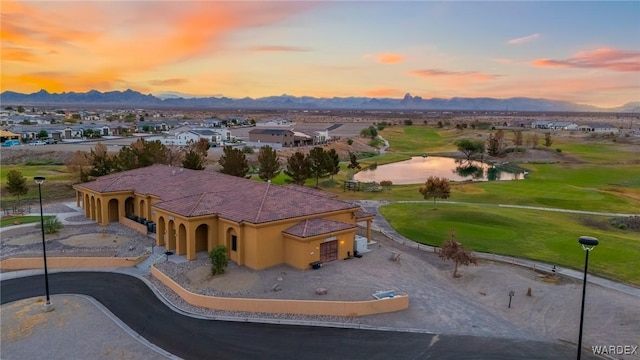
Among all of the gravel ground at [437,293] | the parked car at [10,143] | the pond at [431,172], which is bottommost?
the pond at [431,172]

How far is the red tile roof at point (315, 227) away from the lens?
2684 cm

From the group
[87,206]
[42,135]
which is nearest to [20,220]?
[87,206]

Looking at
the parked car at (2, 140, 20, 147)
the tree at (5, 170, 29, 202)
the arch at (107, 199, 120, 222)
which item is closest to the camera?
the arch at (107, 199, 120, 222)

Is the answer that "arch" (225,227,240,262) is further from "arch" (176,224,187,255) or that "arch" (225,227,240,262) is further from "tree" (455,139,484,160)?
"tree" (455,139,484,160)

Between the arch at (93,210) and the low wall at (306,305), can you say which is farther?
the arch at (93,210)

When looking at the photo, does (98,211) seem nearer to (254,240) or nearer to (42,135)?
(254,240)

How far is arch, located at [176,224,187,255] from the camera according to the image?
29156 millimetres

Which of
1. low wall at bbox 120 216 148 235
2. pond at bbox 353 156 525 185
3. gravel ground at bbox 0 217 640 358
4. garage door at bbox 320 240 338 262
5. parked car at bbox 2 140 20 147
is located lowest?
pond at bbox 353 156 525 185

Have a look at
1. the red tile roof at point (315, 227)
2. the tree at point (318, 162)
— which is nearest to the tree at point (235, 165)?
the tree at point (318, 162)

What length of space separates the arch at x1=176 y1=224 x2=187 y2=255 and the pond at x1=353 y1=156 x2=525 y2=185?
142 ft

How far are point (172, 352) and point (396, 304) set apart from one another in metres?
10.3

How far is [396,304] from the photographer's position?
859 inches

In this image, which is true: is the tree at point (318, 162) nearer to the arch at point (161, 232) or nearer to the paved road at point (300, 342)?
the arch at point (161, 232)

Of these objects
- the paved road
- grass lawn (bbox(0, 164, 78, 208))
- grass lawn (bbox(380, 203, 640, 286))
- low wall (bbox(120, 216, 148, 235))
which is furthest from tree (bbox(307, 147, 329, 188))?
the paved road
